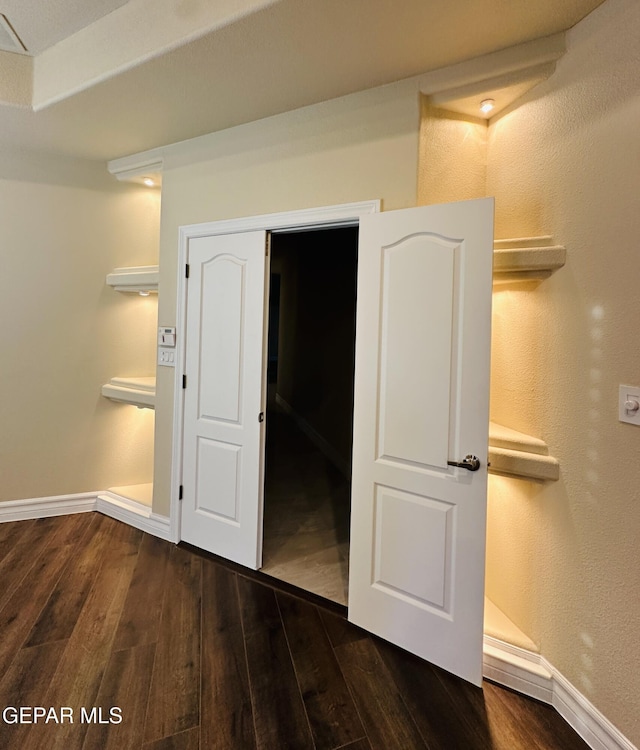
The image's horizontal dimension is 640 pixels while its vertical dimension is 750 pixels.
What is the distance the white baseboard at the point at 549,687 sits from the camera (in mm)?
1468

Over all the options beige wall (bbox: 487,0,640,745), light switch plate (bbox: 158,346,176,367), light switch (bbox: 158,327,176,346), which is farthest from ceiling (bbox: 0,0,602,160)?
light switch plate (bbox: 158,346,176,367)

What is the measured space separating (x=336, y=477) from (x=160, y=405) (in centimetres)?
Answer: 209

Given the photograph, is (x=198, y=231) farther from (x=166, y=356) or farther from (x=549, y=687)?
(x=549, y=687)

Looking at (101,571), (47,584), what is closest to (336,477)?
(101,571)

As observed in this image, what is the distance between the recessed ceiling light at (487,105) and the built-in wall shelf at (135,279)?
230 cm

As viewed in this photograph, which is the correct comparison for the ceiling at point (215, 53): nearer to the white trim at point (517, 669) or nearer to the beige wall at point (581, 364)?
the beige wall at point (581, 364)

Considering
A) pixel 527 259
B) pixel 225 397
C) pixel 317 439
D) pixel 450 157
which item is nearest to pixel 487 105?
pixel 450 157

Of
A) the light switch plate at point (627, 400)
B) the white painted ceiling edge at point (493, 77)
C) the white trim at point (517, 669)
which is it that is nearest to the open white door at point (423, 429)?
the white trim at point (517, 669)

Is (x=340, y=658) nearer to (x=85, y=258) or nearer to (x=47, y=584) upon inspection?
(x=47, y=584)

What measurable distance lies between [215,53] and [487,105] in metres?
1.32

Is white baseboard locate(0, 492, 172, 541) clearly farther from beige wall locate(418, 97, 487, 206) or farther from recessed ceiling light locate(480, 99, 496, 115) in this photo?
recessed ceiling light locate(480, 99, 496, 115)

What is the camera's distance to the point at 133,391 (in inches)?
124

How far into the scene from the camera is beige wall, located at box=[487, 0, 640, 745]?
1.45 meters

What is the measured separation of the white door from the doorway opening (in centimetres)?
32
